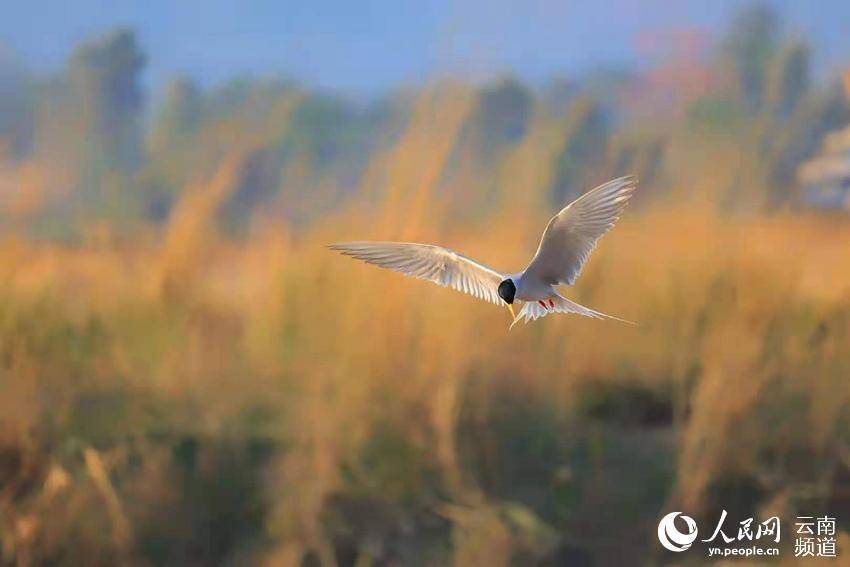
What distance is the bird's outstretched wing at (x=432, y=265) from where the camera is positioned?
272 cm

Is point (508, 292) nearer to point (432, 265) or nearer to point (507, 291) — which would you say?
point (507, 291)

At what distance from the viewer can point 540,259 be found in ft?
8.52

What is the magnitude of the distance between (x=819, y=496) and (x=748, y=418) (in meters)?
0.59

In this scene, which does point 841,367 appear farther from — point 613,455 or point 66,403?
point 66,403

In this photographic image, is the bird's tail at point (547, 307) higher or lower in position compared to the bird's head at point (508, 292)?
lower

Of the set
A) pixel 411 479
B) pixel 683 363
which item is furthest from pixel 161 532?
pixel 683 363

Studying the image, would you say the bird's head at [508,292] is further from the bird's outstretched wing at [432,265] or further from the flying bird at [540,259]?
the bird's outstretched wing at [432,265]

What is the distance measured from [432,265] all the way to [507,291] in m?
0.33

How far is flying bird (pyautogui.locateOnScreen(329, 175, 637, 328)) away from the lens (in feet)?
8.29

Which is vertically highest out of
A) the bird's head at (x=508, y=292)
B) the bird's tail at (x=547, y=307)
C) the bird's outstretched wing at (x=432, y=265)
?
the bird's outstretched wing at (x=432, y=265)

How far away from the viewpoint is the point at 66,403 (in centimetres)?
617

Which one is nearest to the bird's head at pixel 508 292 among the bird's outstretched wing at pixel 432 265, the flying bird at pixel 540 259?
the flying bird at pixel 540 259

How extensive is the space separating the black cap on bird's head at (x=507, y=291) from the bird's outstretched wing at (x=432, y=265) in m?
0.19

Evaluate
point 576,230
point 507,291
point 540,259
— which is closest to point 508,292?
point 507,291
